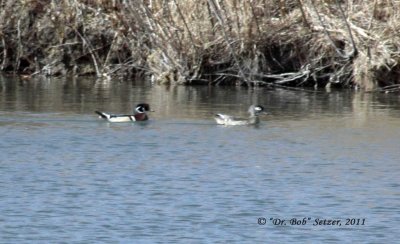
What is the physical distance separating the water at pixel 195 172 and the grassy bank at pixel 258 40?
1925 millimetres

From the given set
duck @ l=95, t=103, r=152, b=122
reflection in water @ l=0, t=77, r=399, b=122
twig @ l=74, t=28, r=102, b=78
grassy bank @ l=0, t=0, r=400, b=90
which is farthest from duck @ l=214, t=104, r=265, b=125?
twig @ l=74, t=28, r=102, b=78

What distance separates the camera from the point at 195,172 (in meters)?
13.1

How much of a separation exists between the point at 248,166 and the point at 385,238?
3428 mm

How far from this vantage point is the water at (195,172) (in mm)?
10570

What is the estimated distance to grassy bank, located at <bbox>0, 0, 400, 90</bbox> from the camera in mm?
21844

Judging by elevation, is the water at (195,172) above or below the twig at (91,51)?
below

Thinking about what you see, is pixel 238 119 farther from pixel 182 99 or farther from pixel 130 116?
pixel 182 99

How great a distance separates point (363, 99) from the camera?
20.7m

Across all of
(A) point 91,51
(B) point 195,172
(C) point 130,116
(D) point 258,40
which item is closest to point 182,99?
(D) point 258,40

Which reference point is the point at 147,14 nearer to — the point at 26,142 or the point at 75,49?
the point at 75,49

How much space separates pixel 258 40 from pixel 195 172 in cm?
968

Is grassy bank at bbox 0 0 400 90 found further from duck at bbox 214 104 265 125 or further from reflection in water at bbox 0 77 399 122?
duck at bbox 214 104 265 125

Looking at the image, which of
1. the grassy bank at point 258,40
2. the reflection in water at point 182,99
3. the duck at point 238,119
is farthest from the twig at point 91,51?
the duck at point 238,119

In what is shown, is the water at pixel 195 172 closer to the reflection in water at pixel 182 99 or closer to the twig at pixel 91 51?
the reflection in water at pixel 182 99
